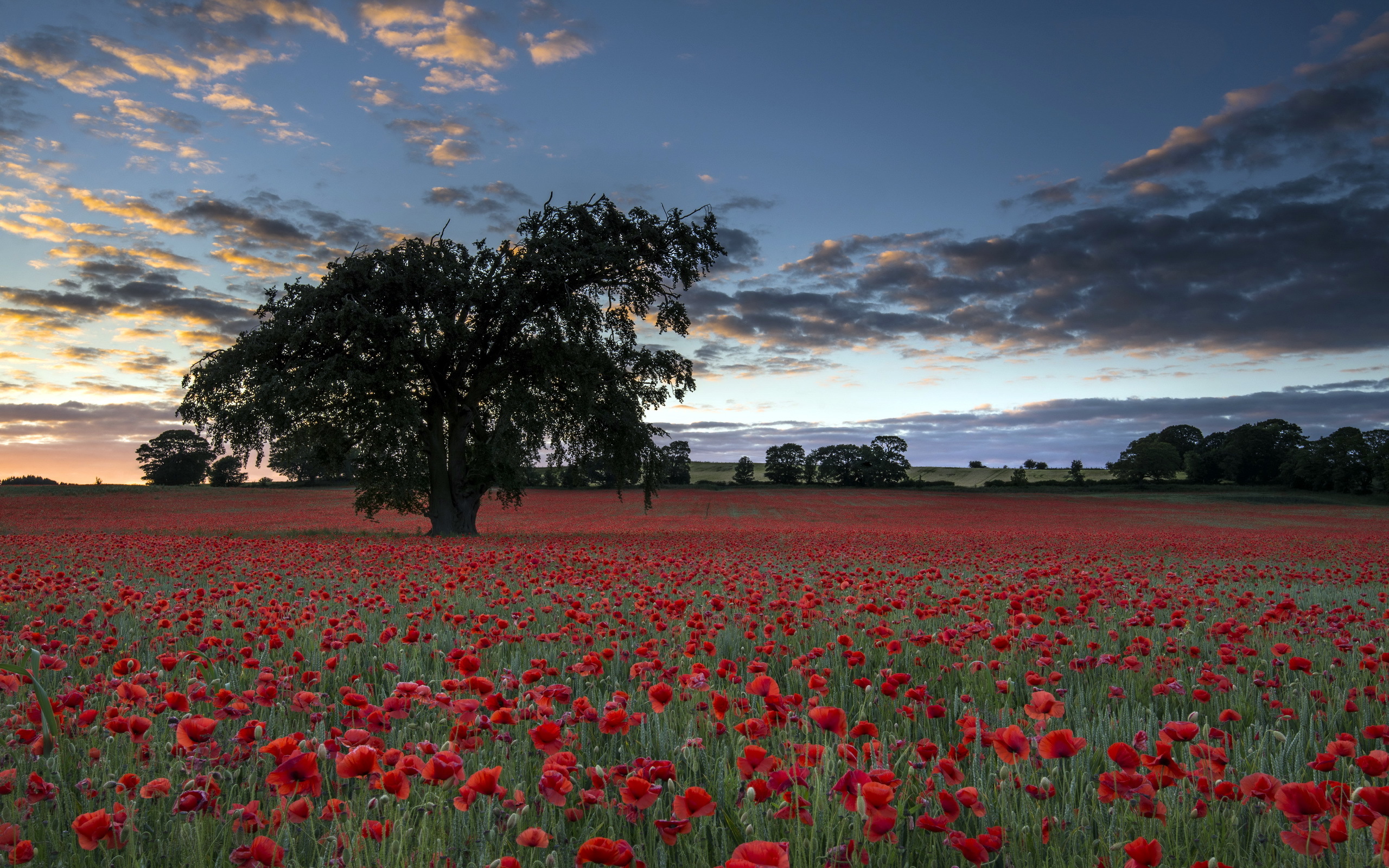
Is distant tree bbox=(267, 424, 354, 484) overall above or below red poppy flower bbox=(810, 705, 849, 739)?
above

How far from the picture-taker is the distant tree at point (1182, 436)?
11312cm

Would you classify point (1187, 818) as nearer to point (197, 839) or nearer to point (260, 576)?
point (197, 839)

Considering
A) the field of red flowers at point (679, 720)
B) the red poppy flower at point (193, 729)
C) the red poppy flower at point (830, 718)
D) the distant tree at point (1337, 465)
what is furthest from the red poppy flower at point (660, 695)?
the distant tree at point (1337, 465)

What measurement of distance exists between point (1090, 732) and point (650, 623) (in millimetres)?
3412

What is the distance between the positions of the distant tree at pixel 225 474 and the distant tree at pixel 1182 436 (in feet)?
447

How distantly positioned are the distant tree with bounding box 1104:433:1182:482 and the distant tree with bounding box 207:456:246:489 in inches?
4527

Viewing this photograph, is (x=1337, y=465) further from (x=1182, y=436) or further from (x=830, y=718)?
(x=830, y=718)

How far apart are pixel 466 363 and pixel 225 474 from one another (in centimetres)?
8477

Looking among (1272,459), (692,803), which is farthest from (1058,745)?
(1272,459)

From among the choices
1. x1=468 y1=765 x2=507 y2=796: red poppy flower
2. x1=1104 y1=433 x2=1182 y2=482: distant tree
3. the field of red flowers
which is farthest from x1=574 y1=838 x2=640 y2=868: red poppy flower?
x1=1104 y1=433 x2=1182 y2=482: distant tree

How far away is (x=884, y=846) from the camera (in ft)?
6.77

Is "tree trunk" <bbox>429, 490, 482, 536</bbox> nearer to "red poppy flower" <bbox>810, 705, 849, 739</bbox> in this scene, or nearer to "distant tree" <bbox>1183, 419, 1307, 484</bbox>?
"red poppy flower" <bbox>810, 705, 849, 739</bbox>

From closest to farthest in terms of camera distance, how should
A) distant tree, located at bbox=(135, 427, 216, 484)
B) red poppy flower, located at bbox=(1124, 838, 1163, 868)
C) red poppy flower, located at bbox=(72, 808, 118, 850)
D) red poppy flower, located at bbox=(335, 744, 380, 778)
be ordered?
1. red poppy flower, located at bbox=(1124, 838, 1163, 868)
2. red poppy flower, located at bbox=(72, 808, 118, 850)
3. red poppy flower, located at bbox=(335, 744, 380, 778)
4. distant tree, located at bbox=(135, 427, 216, 484)

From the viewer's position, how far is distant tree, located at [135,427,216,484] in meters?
86.1
